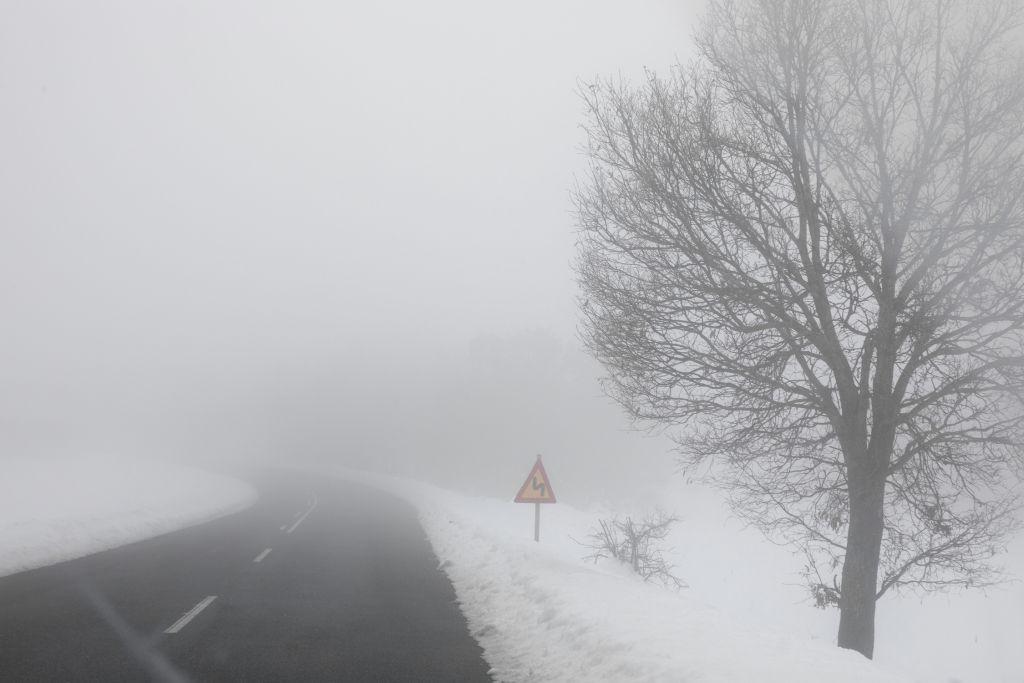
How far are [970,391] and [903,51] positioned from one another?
4.49m

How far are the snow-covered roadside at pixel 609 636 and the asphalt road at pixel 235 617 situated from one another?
536mm

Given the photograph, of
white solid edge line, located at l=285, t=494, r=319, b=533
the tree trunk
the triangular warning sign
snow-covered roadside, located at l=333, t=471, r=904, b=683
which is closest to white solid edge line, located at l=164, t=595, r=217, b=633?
snow-covered roadside, located at l=333, t=471, r=904, b=683

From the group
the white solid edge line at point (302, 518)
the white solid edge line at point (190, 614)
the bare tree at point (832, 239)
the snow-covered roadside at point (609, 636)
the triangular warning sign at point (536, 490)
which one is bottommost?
the white solid edge line at point (302, 518)

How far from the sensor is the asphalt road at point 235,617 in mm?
6031

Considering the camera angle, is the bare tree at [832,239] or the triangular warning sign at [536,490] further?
the triangular warning sign at [536,490]

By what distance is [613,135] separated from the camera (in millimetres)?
8875

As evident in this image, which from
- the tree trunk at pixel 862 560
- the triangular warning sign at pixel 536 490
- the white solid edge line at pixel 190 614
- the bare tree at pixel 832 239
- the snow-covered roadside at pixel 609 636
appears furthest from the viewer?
the triangular warning sign at pixel 536 490

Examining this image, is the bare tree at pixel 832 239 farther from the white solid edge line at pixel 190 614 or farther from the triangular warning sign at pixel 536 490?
the white solid edge line at pixel 190 614

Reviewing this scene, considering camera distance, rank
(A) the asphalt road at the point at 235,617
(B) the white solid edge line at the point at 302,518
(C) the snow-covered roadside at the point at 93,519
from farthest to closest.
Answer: (B) the white solid edge line at the point at 302,518 → (C) the snow-covered roadside at the point at 93,519 → (A) the asphalt road at the point at 235,617

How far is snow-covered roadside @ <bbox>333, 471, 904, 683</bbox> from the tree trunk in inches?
63.0

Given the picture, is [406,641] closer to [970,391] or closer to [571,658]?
[571,658]

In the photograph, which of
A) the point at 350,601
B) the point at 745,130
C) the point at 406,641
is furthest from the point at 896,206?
the point at 350,601

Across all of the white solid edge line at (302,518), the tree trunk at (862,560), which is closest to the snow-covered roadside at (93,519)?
the white solid edge line at (302,518)

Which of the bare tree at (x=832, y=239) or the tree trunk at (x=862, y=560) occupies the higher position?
the bare tree at (x=832, y=239)
